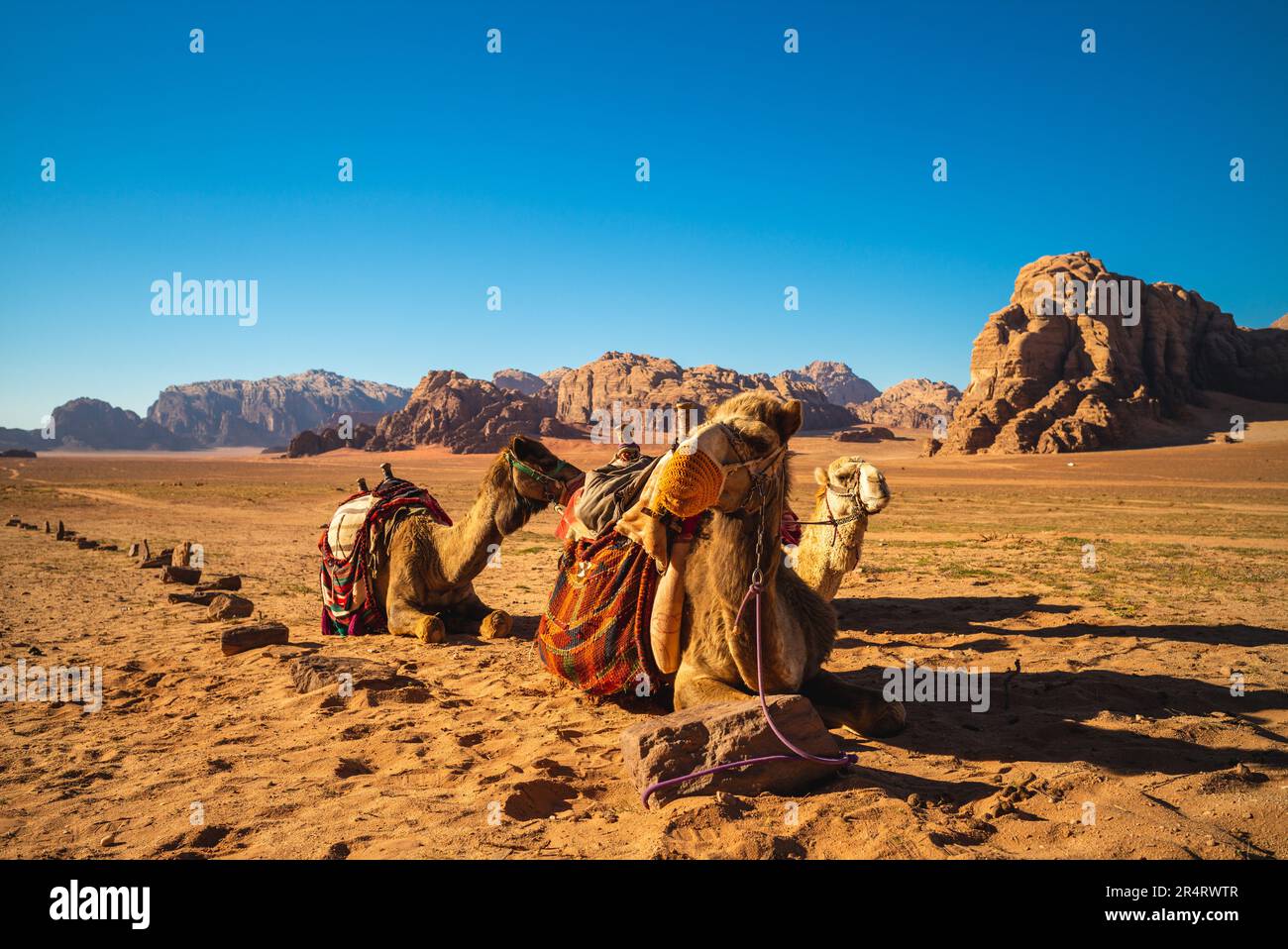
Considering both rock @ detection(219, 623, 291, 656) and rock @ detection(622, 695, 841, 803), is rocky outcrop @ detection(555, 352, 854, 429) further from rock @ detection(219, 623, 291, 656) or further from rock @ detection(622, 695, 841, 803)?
rock @ detection(622, 695, 841, 803)

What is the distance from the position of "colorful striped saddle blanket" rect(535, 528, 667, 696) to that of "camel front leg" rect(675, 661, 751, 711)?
46cm

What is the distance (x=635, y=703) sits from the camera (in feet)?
16.9

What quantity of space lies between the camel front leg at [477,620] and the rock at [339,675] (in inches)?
55.0

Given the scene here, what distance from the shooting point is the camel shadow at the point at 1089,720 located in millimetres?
4219

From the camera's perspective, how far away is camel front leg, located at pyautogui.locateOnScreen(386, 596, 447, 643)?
7188 millimetres

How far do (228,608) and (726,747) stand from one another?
22.8 ft

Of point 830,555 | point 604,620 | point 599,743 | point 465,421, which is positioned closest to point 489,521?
point 604,620

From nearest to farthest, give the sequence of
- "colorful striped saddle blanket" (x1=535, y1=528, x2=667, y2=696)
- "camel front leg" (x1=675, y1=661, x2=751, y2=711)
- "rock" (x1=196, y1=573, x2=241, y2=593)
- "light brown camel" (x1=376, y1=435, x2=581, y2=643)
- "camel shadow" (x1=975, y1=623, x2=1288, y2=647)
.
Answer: "camel front leg" (x1=675, y1=661, x2=751, y2=711)
"colorful striped saddle blanket" (x1=535, y1=528, x2=667, y2=696)
"light brown camel" (x1=376, y1=435, x2=581, y2=643)
"camel shadow" (x1=975, y1=623, x2=1288, y2=647)
"rock" (x1=196, y1=573, x2=241, y2=593)

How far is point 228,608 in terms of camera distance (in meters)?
8.23

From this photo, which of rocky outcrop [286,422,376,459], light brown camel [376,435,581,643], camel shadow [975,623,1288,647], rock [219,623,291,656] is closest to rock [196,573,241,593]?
rock [219,623,291,656]

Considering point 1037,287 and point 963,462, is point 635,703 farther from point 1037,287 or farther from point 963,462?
point 1037,287

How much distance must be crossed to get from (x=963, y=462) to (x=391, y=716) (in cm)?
6480

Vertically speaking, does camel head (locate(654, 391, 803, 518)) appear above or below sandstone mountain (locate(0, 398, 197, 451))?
below

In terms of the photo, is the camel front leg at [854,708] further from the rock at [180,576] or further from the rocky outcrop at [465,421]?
the rocky outcrop at [465,421]
